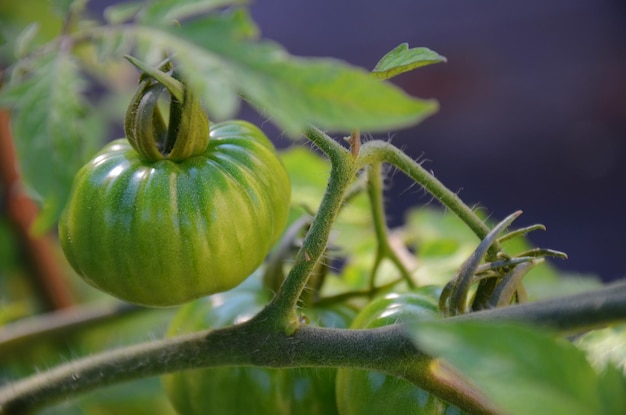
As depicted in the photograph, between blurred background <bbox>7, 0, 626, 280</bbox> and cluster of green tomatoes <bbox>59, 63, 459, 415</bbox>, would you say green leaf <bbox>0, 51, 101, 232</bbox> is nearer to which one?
cluster of green tomatoes <bbox>59, 63, 459, 415</bbox>

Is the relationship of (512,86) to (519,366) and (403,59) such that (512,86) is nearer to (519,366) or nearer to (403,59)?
(403,59)

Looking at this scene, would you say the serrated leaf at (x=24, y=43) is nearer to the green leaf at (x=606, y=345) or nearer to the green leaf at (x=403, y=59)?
the green leaf at (x=403, y=59)

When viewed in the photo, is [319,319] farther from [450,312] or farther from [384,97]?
[384,97]

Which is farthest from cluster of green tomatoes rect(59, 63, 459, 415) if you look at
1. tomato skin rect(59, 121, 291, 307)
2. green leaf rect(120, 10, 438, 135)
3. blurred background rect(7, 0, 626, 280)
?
blurred background rect(7, 0, 626, 280)

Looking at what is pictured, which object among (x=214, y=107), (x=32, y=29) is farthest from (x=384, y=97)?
(x=32, y=29)

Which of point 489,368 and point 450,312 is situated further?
point 450,312

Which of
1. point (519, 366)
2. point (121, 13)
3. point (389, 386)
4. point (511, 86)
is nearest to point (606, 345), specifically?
point (389, 386)
